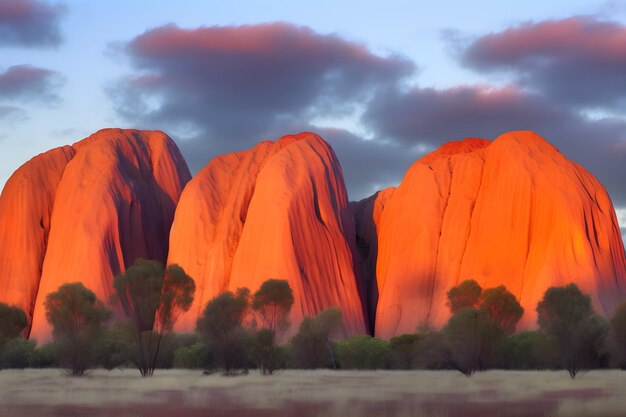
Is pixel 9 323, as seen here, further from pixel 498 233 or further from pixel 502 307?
pixel 498 233

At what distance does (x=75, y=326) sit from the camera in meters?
55.4

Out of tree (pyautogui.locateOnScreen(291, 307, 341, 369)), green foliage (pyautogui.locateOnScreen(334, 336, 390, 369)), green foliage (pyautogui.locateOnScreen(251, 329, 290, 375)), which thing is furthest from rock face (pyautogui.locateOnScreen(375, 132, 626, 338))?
green foliage (pyautogui.locateOnScreen(251, 329, 290, 375))

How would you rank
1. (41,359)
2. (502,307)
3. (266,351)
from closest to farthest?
(266,351) < (502,307) < (41,359)

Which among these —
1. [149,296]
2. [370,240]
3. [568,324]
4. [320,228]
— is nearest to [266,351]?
[149,296]

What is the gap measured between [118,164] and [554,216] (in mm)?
42096

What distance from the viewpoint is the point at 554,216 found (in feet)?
229

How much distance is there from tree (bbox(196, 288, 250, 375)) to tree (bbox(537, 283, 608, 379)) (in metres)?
18.4

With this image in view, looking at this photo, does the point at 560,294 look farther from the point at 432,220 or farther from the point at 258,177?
the point at 258,177

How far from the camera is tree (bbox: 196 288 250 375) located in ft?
181

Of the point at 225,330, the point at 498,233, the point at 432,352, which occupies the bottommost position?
the point at 432,352

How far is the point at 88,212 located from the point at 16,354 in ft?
55.9

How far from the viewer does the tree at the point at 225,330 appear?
55312 millimetres

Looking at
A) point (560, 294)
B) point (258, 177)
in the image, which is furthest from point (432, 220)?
point (560, 294)

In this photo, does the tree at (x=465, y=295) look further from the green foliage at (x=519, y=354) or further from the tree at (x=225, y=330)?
the tree at (x=225, y=330)
